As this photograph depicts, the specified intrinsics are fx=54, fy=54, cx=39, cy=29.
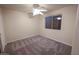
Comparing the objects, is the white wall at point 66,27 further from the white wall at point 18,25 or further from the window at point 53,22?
the white wall at point 18,25

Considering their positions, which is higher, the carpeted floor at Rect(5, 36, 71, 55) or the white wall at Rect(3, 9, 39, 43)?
the white wall at Rect(3, 9, 39, 43)

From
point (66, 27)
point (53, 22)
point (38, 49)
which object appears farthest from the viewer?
point (53, 22)

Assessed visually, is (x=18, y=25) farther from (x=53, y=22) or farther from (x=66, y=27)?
(x=66, y=27)

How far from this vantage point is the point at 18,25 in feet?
9.71

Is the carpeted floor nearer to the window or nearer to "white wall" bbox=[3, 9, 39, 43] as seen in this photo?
"white wall" bbox=[3, 9, 39, 43]

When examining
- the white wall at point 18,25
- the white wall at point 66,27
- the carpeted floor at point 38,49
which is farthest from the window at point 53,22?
the carpeted floor at point 38,49

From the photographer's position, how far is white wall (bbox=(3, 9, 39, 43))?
2.45 metres

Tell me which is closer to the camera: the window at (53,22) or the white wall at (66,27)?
the white wall at (66,27)

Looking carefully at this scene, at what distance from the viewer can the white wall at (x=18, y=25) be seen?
8.03 ft

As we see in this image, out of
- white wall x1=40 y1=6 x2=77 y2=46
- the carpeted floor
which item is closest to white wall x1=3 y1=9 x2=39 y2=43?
the carpeted floor

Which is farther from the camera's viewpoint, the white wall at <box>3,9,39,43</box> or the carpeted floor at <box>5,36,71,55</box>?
the white wall at <box>3,9,39,43</box>

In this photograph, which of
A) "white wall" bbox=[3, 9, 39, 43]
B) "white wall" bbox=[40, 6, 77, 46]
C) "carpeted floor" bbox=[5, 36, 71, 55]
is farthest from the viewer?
"white wall" bbox=[3, 9, 39, 43]

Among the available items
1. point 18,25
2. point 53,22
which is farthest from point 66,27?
point 18,25

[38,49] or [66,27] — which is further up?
[66,27]
